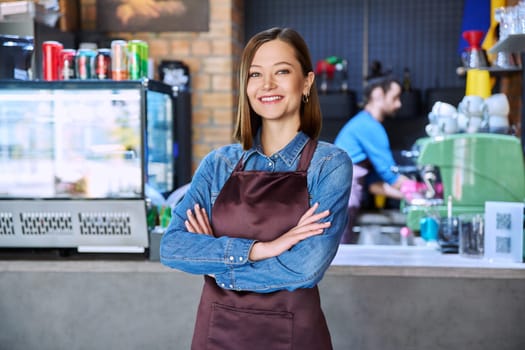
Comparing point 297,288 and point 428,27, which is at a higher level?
point 428,27

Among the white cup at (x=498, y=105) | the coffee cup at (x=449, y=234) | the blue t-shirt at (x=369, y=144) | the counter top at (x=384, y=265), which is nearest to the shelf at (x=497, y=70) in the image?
the white cup at (x=498, y=105)

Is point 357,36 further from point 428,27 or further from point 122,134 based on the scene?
point 122,134

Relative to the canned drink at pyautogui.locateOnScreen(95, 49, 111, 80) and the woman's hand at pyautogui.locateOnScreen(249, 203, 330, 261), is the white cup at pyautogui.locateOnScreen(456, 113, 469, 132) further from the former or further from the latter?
the woman's hand at pyautogui.locateOnScreen(249, 203, 330, 261)

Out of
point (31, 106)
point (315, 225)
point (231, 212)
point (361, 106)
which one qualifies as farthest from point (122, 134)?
point (361, 106)

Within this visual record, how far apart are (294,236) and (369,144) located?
9.32 ft

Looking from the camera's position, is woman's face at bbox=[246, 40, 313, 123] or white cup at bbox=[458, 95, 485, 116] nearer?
woman's face at bbox=[246, 40, 313, 123]

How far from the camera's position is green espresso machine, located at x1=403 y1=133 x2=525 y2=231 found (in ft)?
10.6

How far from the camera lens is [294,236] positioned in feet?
4.83

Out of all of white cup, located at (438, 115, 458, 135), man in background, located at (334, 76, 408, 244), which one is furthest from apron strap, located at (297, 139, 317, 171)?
man in background, located at (334, 76, 408, 244)

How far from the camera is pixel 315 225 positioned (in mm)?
1467

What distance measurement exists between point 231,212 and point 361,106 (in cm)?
460

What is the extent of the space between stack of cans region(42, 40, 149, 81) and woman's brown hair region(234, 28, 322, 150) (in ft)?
3.22

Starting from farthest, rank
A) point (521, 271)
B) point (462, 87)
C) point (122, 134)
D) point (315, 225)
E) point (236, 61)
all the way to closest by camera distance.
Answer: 1. point (462, 87)
2. point (236, 61)
3. point (122, 134)
4. point (521, 271)
5. point (315, 225)

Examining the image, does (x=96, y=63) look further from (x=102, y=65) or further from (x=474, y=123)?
(x=474, y=123)
